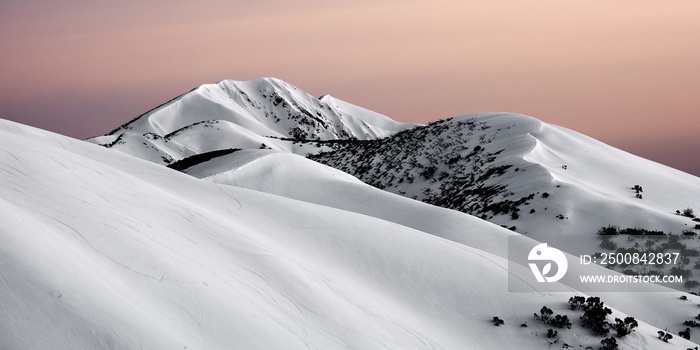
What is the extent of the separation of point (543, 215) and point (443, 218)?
8.49 m

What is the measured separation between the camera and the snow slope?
28.6 feet

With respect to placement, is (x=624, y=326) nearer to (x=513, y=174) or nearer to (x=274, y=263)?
(x=274, y=263)

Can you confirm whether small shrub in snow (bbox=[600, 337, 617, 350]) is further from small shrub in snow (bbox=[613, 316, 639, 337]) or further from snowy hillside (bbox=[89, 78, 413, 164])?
snowy hillside (bbox=[89, 78, 413, 164])

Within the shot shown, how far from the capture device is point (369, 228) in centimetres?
1841

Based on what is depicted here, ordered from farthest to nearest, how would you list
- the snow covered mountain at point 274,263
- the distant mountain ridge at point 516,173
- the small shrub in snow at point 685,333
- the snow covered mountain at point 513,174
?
the distant mountain ridge at point 516,173 → the snow covered mountain at point 513,174 → the small shrub in snow at point 685,333 → the snow covered mountain at point 274,263

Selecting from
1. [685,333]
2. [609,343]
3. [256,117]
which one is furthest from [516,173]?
[256,117]

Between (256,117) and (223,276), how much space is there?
157762 millimetres

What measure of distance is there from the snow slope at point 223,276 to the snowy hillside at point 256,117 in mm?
86818

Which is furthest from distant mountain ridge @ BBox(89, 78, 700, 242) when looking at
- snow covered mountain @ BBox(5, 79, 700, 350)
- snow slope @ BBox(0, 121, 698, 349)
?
snow slope @ BBox(0, 121, 698, 349)

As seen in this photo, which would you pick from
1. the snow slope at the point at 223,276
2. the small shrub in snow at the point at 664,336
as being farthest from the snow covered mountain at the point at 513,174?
the small shrub in snow at the point at 664,336

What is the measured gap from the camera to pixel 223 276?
11.9 metres

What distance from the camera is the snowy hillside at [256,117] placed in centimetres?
11050

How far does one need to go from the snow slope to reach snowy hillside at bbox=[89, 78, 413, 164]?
86818mm

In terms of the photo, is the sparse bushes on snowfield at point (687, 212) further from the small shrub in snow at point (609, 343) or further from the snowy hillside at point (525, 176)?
the small shrub in snow at point (609, 343)
